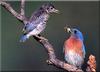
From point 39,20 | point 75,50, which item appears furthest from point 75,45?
point 39,20

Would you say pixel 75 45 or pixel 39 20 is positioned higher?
pixel 39 20

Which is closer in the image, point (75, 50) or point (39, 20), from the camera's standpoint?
point (75, 50)

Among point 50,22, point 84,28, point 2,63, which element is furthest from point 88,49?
point 2,63

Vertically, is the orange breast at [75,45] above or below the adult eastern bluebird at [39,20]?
below

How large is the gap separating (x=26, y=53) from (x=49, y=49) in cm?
228

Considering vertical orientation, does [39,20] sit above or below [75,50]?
above

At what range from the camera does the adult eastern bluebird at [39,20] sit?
4130 mm

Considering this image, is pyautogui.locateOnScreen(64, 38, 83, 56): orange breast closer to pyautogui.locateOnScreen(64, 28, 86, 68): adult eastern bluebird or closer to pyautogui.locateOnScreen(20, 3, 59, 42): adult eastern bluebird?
pyautogui.locateOnScreen(64, 28, 86, 68): adult eastern bluebird

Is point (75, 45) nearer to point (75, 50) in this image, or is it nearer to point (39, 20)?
point (75, 50)

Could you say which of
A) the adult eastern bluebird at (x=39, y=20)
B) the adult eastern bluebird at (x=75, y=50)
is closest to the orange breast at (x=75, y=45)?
the adult eastern bluebird at (x=75, y=50)

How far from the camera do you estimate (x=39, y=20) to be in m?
4.24

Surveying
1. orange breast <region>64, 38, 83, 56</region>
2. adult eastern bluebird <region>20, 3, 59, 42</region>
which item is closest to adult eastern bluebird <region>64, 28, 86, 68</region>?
orange breast <region>64, 38, 83, 56</region>

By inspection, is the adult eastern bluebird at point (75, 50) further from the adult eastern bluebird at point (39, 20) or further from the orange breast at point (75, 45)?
the adult eastern bluebird at point (39, 20)

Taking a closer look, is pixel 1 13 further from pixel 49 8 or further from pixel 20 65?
pixel 49 8
